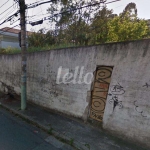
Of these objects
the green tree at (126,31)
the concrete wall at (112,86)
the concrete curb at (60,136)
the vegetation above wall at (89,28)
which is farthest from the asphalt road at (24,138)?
the green tree at (126,31)

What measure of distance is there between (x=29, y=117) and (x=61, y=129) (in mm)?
1507

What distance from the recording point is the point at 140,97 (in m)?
3.06

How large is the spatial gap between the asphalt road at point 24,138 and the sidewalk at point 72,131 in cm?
20

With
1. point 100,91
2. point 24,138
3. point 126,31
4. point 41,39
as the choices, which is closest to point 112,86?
point 100,91

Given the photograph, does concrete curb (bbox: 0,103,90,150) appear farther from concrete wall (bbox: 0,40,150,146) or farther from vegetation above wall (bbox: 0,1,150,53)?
vegetation above wall (bbox: 0,1,150,53)

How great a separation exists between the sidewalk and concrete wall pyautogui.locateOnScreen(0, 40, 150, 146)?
267 millimetres

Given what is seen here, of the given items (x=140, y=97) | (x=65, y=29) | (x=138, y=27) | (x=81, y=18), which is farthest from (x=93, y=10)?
(x=140, y=97)

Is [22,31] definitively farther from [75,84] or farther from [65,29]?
[65,29]

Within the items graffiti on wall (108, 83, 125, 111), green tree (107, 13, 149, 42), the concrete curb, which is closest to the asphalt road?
the concrete curb

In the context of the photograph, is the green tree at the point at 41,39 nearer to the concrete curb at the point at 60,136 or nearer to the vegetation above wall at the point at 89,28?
the vegetation above wall at the point at 89,28

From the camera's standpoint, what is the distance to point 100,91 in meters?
3.89

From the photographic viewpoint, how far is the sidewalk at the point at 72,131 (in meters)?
3.13

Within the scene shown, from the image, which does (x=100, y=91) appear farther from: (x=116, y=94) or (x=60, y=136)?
(x=60, y=136)

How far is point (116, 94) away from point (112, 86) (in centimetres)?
25
